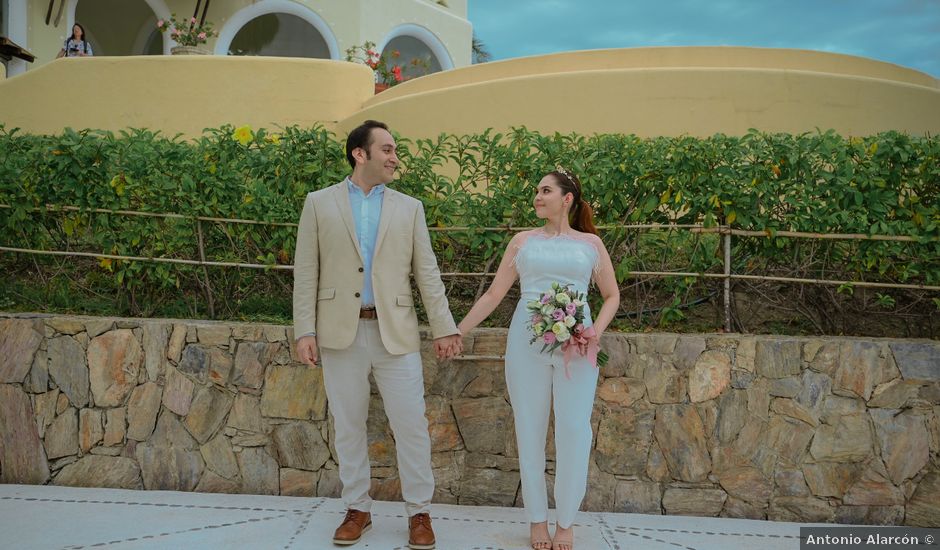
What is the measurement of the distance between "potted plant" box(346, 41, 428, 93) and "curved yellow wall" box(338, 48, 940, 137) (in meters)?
3.95

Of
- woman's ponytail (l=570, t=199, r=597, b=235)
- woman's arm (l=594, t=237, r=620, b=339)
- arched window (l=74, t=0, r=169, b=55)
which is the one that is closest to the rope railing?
woman's ponytail (l=570, t=199, r=597, b=235)

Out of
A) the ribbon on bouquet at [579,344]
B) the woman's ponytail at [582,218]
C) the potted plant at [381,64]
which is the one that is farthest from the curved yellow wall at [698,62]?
the ribbon on bouquet at [579,344]

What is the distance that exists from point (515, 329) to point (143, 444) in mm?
2539

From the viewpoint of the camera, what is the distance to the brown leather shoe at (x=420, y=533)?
13.2 feet

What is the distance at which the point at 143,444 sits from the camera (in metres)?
5.03

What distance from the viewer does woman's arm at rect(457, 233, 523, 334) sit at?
417cm

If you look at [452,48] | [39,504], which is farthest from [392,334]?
[452,48]

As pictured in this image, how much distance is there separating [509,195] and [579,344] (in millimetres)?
1442

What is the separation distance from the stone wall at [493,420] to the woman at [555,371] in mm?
786

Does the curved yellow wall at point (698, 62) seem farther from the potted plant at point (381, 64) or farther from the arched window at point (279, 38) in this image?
the arched window at point (279, 38)

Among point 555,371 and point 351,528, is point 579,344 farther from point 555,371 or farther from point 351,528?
point 351,528

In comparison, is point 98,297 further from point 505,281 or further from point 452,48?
point 452,48

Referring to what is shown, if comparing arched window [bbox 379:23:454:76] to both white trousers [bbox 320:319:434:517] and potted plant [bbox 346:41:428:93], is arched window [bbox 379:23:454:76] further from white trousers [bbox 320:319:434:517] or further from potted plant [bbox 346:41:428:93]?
white trousers [bbox 320:319:434:517]

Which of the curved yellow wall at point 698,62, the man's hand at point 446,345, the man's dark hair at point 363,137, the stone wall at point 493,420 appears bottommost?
the stone wall at point 493,420
